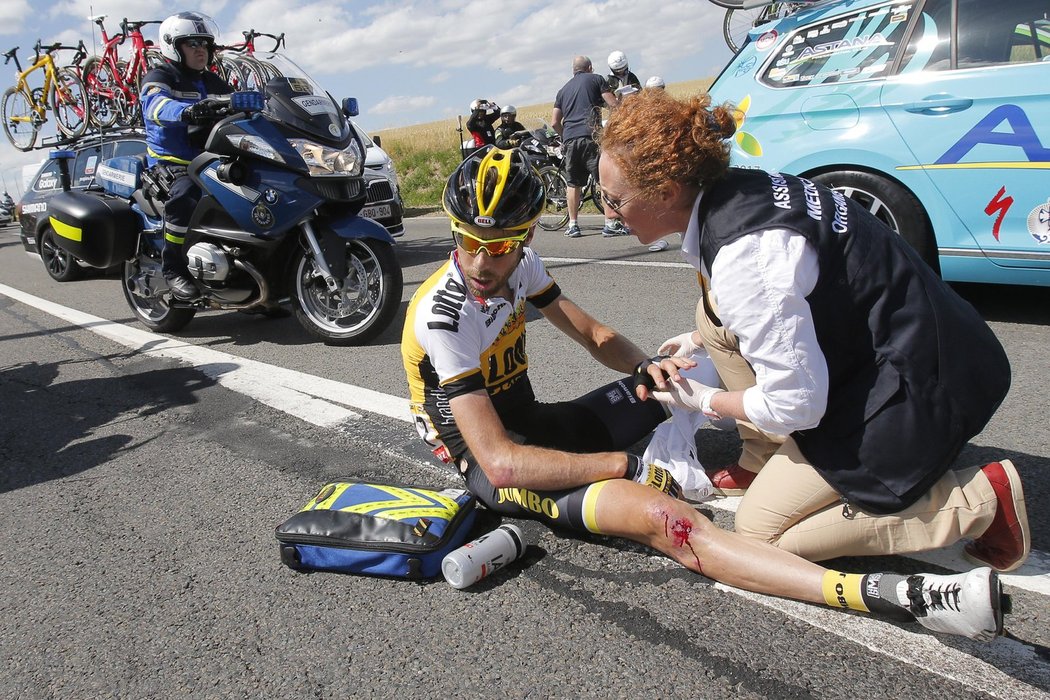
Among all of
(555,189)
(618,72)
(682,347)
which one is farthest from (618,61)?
(682,347)

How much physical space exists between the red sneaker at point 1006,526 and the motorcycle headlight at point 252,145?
4.56 metres

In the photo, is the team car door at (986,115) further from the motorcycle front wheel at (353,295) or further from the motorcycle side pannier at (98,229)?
the motorcycle side pannier at (98,229)

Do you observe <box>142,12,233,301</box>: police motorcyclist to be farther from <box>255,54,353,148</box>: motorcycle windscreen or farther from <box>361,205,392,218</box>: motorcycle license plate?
<box>361,205,392,218</box>: motorcycle license plate

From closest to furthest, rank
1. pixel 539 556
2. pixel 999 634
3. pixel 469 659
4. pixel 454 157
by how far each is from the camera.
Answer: pixel 999 634, pixel 469 659, pixel 539 556, pixel 454 157

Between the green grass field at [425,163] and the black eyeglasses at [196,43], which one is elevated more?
the black eyeglasses at [196,43]

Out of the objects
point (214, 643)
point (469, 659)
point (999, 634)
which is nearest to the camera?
point (999, 634)

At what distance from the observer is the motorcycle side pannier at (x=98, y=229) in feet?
20.3

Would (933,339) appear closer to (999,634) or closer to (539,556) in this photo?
(999,634)

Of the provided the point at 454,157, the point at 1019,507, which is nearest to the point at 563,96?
the point at 1019,507

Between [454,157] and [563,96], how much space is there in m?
15.5

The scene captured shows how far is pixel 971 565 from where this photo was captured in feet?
7.66

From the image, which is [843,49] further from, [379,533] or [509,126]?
[509,126]

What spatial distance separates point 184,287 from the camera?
5.79 m

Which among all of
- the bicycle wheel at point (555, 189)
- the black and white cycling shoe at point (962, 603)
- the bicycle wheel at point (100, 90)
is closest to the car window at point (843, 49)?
the black and white cycling shoe at point (962, 603)
